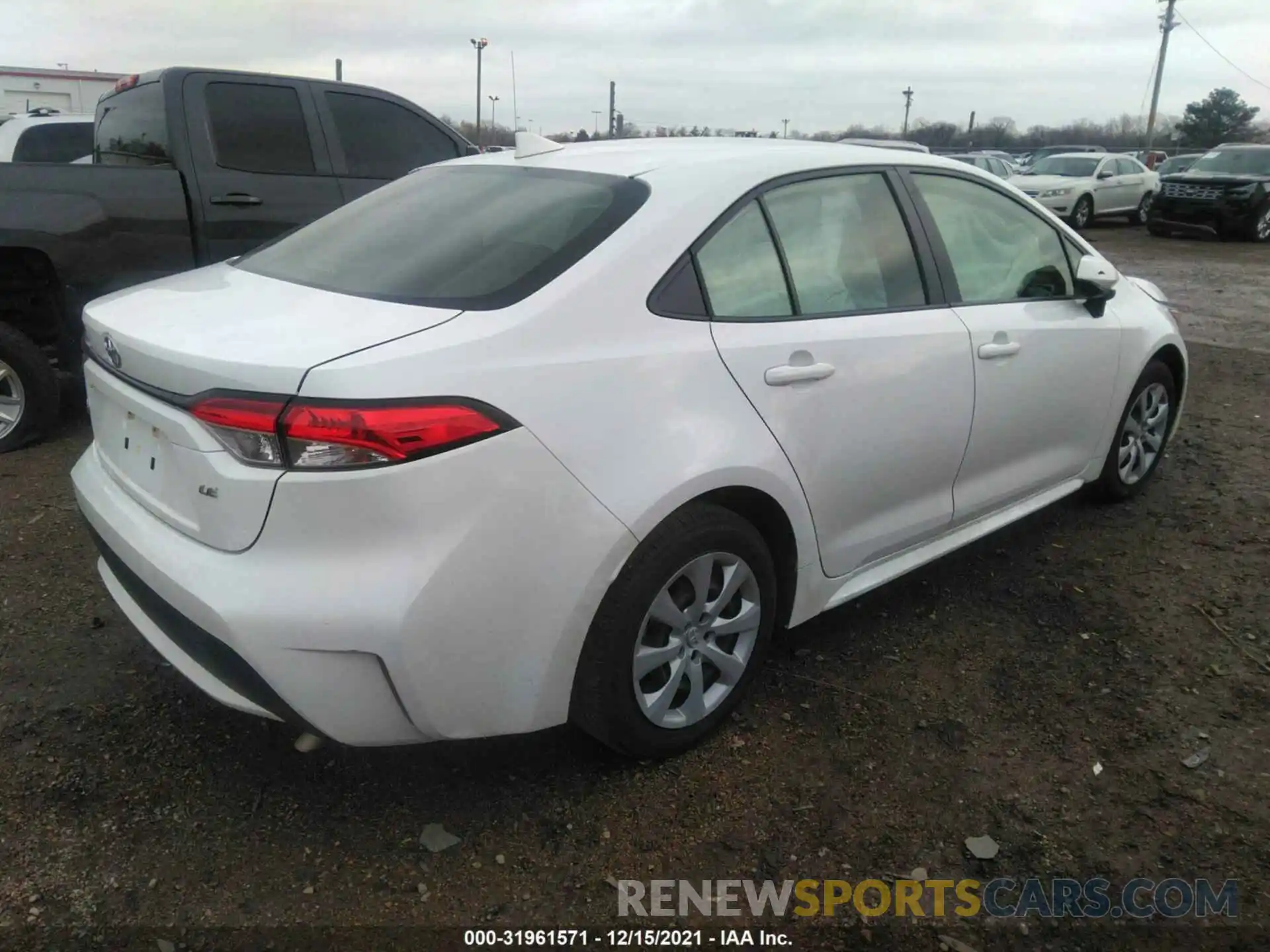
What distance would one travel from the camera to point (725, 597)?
103 inches

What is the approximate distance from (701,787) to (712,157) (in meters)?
1.75

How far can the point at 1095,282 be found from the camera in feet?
12.3

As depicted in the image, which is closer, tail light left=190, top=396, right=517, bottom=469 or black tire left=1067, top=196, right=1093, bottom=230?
tail light left=190, top=396, right=517, bottom=469

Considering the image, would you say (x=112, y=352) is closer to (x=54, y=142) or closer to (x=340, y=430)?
(x=340, y=430)

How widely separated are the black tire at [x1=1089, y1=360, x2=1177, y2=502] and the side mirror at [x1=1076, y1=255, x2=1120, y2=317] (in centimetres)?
55

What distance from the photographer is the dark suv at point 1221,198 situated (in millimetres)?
17078

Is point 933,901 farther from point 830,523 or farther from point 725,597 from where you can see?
point 830,523

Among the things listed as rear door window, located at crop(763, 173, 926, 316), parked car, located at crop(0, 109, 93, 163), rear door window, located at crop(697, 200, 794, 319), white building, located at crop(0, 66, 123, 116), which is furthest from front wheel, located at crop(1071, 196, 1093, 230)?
white building, located at crop(0, 66, 123, 116)

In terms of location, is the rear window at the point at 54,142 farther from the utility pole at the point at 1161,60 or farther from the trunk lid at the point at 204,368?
the utility pole at the point at 1161,60

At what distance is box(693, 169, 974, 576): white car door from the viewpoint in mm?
2633

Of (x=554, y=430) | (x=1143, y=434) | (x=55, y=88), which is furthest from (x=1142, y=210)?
(x=55, y=88)

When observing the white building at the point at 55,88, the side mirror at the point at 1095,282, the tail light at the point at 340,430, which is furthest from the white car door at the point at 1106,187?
the white building at the point at 55,88

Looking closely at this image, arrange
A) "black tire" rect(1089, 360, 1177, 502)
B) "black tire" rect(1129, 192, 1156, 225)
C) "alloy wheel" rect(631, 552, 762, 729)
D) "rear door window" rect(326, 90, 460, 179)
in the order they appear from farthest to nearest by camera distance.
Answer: "black tire" rect(1129, 192, 1156, 225), "rear door window" rect(326, 90, 460, 179), "black tire" rect(1089, 360, 1177, 502), "alloy wheel" rect(631, 552, 762, 729)

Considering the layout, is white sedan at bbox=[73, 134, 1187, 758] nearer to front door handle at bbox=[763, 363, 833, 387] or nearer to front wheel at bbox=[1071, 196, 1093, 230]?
front door handle at bbox=[763, 363, 833, 387]
